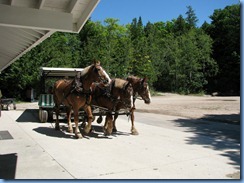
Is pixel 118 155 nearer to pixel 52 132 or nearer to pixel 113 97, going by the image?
pixel 113 97

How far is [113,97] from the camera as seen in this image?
9031mm

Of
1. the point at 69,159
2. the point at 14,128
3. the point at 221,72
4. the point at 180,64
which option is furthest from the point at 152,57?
the point at 69,159

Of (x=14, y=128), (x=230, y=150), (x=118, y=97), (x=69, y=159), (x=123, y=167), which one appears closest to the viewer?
(x=123, y=167)

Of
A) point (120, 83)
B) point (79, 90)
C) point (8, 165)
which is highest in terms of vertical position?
point (120, 83)

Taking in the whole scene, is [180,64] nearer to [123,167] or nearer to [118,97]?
[118,97]

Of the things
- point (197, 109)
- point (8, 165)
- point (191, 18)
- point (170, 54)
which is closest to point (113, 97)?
point (8, 165)

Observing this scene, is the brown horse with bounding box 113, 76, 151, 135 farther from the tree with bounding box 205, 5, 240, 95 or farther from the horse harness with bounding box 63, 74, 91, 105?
the tree with bounding box 205, 5, 240, 95

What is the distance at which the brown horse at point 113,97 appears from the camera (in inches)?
348

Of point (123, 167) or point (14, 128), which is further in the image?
point (14, 128)

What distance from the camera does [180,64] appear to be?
168 ft

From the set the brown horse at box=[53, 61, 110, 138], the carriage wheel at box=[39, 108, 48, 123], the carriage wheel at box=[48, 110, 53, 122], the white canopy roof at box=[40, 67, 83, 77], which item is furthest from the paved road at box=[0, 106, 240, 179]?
the white canopy roof at box=[40, 67, 83, 77]

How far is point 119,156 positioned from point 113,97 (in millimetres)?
2910

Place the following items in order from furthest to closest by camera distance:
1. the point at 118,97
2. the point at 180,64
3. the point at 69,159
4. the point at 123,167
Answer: the point at 180,64 → the point at 118,97 → the point at 69,159 → the point at 123,167

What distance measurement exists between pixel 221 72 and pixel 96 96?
48.4 metres
